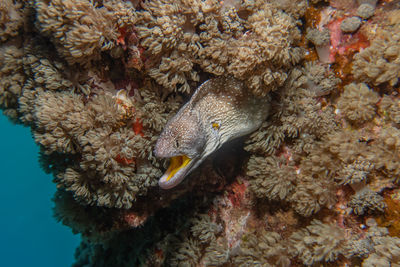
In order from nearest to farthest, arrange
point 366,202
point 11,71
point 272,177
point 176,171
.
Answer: point 366,202
point 176,171
point 272,177
point 11,71

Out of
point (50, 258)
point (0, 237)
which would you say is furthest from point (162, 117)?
point (0, 237)

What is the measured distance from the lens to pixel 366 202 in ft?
8.20

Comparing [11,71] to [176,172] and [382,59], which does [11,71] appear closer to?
[176,172]

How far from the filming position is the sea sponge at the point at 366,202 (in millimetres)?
2422

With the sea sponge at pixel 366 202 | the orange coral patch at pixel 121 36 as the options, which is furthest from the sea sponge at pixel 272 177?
the orange coral patch at pixel 121 36

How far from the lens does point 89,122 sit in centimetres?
269

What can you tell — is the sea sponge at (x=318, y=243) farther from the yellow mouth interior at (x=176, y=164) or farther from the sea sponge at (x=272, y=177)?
the yellow mouth interior at (x=176, y=164)

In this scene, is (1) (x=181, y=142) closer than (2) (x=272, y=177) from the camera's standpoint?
Yes

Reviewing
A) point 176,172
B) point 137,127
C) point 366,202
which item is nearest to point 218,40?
point 137,127

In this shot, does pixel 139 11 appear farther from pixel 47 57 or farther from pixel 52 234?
pixel 52 234

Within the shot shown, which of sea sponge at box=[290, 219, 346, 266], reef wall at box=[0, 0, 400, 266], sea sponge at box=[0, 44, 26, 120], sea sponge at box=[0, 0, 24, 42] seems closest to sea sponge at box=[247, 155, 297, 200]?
reef wall at box=[0, 0, 400, 266]

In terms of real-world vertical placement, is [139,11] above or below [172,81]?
A: above

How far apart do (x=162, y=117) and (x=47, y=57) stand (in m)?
1.51

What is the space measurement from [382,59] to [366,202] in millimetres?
1475
